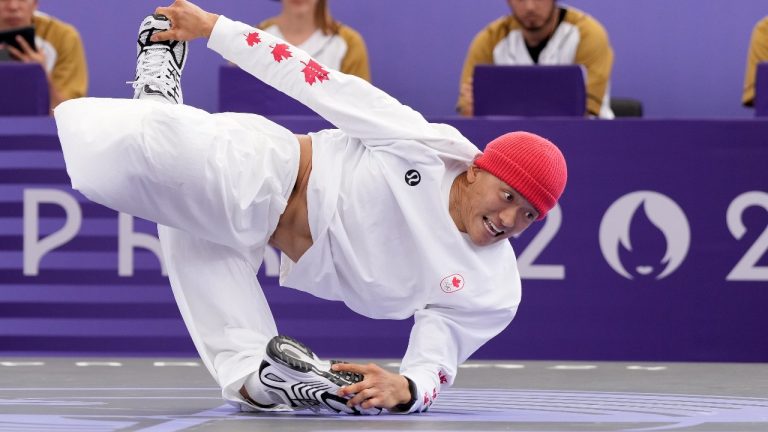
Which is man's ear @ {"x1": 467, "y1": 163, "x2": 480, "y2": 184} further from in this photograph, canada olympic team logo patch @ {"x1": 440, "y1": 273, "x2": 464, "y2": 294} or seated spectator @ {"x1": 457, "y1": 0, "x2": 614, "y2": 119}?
seated spectator @ {"x1": 457, "y1": 0, "x2": 614, "y2": 119}

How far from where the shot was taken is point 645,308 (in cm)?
632

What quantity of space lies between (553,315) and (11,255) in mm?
2525

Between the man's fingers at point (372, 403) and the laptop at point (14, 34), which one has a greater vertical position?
the laptop at point (14, 34)

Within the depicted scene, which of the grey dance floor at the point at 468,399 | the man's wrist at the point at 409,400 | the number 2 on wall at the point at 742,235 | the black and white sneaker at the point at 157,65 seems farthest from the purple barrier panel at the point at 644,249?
the man's wrist at the point at 409,400

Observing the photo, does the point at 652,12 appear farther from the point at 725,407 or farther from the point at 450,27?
the point at 725,407


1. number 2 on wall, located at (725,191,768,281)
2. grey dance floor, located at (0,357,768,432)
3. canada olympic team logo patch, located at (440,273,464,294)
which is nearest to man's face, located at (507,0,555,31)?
number 2 on wall, located at (725,191,768,281)

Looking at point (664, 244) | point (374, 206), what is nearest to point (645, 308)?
point (664, 244)

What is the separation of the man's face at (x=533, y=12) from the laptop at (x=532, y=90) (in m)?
1.26

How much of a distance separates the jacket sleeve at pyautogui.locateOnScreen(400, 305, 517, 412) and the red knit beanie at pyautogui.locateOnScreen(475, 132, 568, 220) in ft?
1.23

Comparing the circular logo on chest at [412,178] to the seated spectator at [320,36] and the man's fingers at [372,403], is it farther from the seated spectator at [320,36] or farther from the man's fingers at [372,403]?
the seated spectator at [320,36]

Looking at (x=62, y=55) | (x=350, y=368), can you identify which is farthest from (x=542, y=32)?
(x=350, y=368)

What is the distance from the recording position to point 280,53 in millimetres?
4168

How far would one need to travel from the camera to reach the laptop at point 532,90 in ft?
21.5

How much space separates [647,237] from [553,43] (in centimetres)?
199
